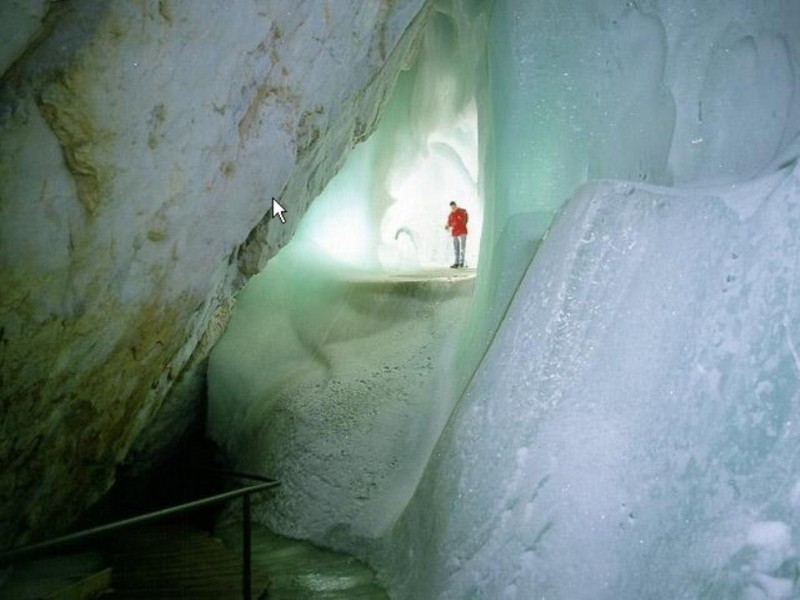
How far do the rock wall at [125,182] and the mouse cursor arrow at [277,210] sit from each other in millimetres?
76

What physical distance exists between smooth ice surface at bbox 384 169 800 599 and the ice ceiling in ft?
0.04

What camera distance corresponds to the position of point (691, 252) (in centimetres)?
348

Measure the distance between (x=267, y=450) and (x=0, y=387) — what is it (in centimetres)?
351

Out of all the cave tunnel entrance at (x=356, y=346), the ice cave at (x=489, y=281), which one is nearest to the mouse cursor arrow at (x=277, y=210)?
the ice cave at (x=489, y=281)

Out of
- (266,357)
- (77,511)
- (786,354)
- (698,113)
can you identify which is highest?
(698,113)

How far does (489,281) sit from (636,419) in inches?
96.5

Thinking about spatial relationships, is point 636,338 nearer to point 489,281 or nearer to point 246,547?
point 489,281

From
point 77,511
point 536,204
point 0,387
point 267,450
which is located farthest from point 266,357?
point 0,387

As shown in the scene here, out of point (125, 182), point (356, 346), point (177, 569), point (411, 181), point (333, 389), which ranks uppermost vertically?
point (411, 181)

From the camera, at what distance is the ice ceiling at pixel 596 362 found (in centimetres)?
285

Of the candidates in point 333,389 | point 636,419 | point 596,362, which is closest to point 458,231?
point 333,389

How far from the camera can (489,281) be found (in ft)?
18.2

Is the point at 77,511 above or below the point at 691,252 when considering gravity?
below

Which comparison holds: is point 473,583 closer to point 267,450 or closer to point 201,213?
point 201,213
